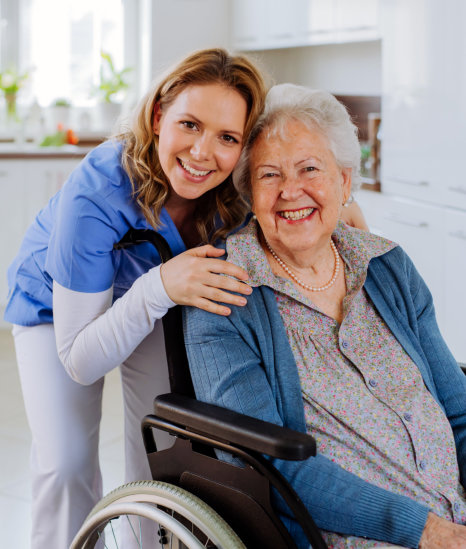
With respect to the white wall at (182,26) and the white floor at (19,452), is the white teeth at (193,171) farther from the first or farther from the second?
the white wall at (182,26)

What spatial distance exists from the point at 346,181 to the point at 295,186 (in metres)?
0.16

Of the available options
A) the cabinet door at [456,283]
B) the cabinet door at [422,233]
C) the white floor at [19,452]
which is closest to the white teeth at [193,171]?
the white floor at [19,452]

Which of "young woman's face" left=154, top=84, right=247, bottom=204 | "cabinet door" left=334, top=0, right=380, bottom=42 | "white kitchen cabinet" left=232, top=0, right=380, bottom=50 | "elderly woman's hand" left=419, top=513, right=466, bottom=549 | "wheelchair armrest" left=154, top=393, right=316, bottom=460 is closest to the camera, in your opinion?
"wheelchair armrest" left=154, top=393, right=316, bottom=460

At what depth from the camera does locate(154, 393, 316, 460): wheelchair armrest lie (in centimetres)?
119

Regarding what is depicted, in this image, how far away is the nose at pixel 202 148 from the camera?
1.52m

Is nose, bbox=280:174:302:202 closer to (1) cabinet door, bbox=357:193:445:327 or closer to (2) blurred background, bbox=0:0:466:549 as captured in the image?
(2) blurred background, bbox=0:0:466:549

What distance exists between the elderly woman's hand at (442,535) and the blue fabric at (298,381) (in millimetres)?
17

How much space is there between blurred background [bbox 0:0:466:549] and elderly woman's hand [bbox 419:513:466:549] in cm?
138

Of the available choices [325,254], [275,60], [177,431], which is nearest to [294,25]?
[275,60]

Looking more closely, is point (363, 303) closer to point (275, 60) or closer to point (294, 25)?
point (294, 25)

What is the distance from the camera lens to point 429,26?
10.8 ft

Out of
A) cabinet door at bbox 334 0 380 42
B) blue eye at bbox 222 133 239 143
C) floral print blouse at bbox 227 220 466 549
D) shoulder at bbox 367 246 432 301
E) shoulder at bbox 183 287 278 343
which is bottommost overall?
floral print blouse at bbox 227 220 466 549

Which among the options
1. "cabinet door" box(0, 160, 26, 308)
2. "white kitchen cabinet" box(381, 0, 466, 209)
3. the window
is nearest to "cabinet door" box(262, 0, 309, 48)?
"white kitchen cabinet" box(381, 0, 466, 209)

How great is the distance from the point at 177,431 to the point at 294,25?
3570 millimetres
